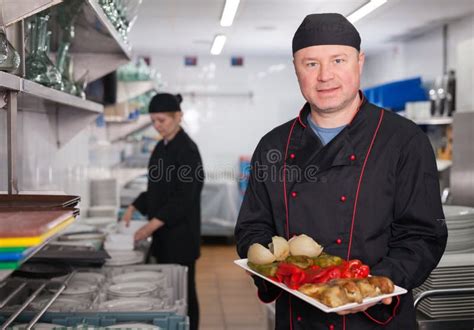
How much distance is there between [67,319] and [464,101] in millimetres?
4801

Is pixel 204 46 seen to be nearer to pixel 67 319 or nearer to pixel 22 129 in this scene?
pixel 22 129

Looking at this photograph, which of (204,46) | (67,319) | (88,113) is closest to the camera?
(67,319)

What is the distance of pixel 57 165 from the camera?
366 cm

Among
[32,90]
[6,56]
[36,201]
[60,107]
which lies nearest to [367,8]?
[60,107]

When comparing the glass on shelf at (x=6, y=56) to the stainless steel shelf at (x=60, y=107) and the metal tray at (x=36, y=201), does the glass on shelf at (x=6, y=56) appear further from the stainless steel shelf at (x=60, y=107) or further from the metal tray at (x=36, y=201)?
the metal tray at (x=36, y=201)

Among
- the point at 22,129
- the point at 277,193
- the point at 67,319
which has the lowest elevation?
the point at 67,319

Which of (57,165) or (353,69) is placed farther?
(57,165)

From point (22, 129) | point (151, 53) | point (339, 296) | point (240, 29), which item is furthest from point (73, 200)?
point (151, 53)

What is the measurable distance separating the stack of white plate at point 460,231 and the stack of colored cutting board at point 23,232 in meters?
1.78

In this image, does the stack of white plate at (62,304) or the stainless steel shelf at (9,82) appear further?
the stack of white plate at (62,304)

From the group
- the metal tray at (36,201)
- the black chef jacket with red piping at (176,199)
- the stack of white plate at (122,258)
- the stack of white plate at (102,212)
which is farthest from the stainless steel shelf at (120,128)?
the metal tray at (36,201)

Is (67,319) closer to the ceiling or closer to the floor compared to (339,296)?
closer to the floor

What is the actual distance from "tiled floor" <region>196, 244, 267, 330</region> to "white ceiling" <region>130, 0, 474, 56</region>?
8.31ft

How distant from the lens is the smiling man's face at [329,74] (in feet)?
5.49
